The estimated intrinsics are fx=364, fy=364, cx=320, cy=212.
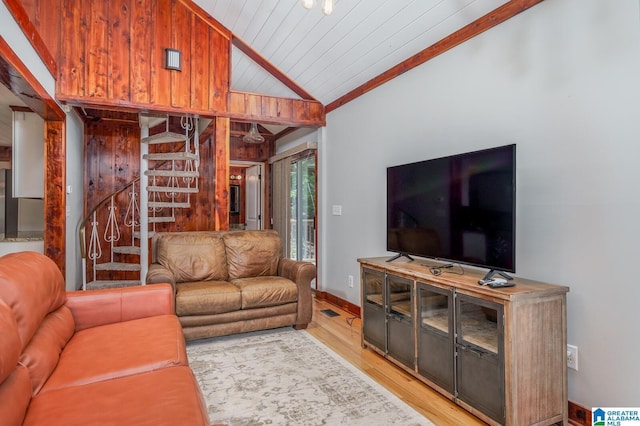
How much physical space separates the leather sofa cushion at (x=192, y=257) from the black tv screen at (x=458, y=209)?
175 centimetres

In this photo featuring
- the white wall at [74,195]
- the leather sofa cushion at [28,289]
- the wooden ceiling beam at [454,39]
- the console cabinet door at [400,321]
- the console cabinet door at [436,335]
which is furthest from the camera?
the white wall at [74,195]

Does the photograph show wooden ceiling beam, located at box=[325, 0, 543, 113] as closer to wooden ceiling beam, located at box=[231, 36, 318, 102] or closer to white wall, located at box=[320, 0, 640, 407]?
white wall, located at box=[320, 0, 640, 407]

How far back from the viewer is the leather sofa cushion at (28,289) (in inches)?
56.1

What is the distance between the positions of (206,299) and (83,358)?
1449 millimetres

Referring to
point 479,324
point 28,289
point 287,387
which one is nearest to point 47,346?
point 28,289

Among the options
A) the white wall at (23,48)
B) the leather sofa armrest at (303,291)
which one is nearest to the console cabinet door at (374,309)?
the leather sofa armrest at (303,291)

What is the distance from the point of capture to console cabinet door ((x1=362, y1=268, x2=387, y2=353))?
9.32 ft

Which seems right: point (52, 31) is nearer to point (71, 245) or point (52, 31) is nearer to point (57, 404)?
point (71, 245)

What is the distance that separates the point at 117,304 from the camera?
230 cm

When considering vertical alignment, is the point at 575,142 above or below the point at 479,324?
above

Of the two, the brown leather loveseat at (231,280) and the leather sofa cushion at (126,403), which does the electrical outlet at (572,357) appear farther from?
the brown leather loveseat at (231,280)

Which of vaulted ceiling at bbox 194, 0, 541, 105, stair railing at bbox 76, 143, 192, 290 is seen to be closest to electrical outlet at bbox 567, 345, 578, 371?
vaulted ceiling at bbox 194, 0, 541, 105

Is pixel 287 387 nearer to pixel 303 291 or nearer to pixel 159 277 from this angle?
pixel 303 291

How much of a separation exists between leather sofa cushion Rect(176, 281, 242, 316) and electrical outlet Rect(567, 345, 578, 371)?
2.44 metres
